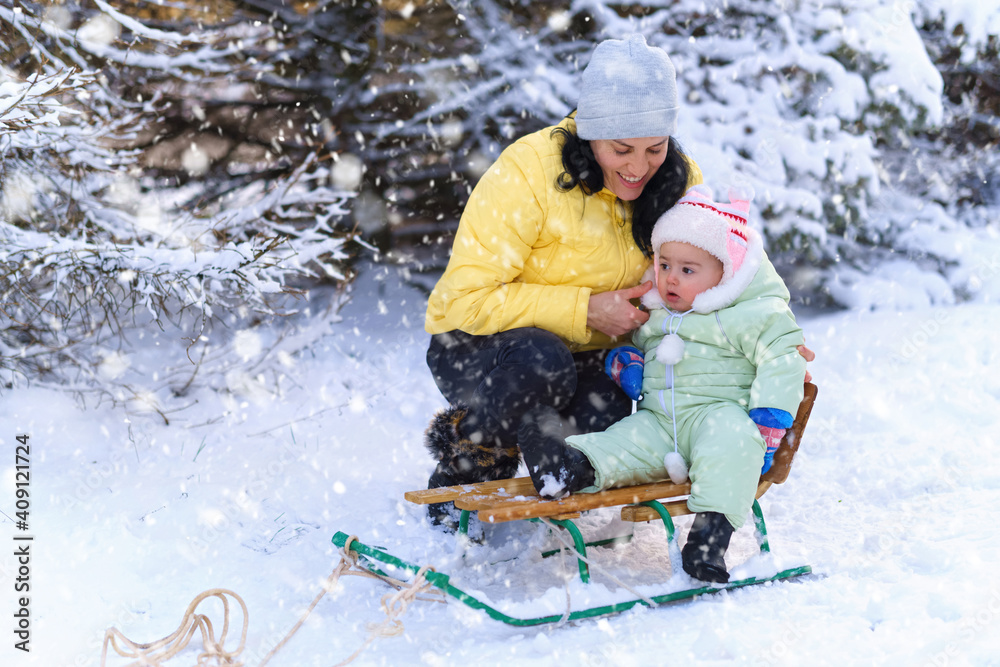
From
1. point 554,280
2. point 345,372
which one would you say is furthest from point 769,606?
point 345,372

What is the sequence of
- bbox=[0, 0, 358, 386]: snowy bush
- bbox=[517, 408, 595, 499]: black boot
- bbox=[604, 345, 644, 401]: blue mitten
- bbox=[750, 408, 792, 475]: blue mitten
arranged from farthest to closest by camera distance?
A: 1. bbox=[0, 0, 358, 386]: snowy bush
2. bbox=[604, 345, 644, 401]: blue mitten
3. bbox=[750, 408, 792, 475]: blue mitten
4. bbox=[517, 408, 595, 499]: black boot

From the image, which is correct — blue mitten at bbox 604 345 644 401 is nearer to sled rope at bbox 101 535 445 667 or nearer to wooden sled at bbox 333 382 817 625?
wooden sled at bbox 333 382 817 625

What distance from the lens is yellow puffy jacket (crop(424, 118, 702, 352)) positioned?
8.98ft

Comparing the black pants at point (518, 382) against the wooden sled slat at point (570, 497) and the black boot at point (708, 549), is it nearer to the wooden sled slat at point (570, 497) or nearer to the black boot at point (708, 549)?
the wooden sled slat at point (570, 497)

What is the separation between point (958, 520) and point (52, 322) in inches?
160

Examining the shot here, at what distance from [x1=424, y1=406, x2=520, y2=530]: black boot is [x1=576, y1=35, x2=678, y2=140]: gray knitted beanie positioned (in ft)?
3.62

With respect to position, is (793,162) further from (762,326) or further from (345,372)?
(345,372)

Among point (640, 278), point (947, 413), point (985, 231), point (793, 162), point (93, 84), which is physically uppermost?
point (93, 84)

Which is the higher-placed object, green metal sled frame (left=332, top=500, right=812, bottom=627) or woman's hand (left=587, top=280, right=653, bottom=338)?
woman's hand (left=587, top=280, right=653, bottom=338)

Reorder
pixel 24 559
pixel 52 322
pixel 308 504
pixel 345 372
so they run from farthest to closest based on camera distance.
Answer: pixel 345 372
pixel 52 322
pixel 308 504
pixel 24 559

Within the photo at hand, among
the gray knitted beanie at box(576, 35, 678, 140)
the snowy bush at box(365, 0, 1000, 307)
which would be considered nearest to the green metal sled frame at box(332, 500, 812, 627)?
the gray knitted beanie at box(576, 35, 678, 140)

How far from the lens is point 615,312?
2.75 meters

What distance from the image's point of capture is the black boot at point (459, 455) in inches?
111

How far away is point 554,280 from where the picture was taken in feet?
9.39
